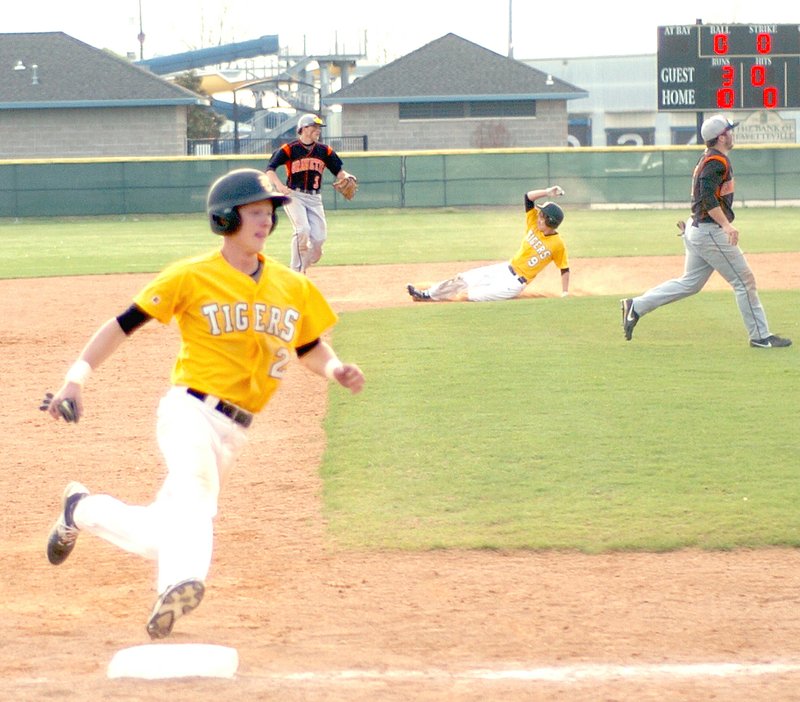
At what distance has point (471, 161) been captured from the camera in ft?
120

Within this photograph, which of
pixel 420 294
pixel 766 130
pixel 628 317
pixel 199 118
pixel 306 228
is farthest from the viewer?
pixel 199 118

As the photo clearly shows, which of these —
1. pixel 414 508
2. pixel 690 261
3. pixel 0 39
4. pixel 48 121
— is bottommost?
pixel 414 508

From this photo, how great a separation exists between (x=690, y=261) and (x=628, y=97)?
6008 centimetres

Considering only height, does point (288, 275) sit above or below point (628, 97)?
below

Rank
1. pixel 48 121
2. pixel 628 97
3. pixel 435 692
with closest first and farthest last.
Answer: pixel 435 692, pixel 48 121, pixel 628 97

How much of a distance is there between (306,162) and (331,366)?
934 centimetres

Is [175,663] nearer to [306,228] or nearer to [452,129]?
[306,228]

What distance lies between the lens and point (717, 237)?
33.3 feet

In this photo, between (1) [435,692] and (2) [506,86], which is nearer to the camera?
(1) [435,692]

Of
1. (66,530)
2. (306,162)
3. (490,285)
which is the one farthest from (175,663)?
(490,285)

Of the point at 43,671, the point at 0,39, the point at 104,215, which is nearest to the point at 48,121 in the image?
the point at 0,39

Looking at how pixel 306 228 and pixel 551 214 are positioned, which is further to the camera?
pixel 306 228

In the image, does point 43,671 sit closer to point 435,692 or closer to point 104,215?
point 435,692

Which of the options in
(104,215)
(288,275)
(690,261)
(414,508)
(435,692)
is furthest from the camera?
(104,215)
